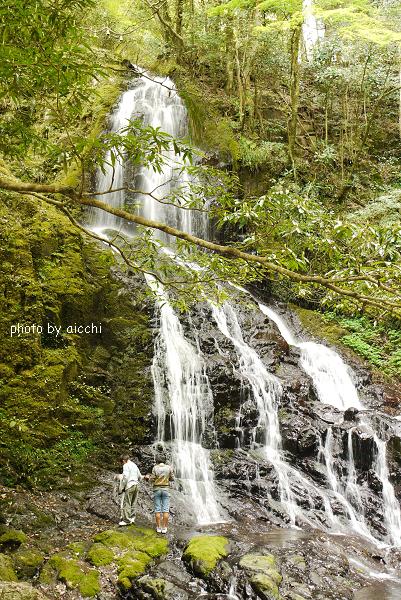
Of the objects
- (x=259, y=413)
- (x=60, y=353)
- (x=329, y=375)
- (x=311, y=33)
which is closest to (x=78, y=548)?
(x=60, y=353)

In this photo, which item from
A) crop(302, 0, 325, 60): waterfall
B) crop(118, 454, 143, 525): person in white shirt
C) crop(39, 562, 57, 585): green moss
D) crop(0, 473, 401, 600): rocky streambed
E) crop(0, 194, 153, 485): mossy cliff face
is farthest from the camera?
crop(302, 0, 325, 60): waterfall

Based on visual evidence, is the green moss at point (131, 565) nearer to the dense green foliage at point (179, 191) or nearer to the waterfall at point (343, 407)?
the dense green foliage at point (179, 191)

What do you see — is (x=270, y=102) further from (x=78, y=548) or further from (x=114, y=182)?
(x=78, y=548)

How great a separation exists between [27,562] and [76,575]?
0.61 metres

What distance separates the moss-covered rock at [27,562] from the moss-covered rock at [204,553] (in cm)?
192

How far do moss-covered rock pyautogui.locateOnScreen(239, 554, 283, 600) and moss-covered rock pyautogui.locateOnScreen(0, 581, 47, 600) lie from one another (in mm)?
2720

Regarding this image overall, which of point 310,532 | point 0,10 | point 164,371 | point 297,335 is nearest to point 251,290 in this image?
point 297,335

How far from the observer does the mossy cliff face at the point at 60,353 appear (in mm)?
7703

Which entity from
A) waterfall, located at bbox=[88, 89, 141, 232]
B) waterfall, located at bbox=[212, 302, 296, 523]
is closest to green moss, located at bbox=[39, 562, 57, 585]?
waterfall, located at bbox=[212, 302, 296, 523]

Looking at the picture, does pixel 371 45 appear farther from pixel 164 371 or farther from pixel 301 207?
pixel 301 207

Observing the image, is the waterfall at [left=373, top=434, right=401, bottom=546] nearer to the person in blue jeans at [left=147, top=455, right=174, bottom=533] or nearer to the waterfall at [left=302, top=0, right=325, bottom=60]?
the person in blue jeans at [left=147, top=455, right=174, bottom=533]

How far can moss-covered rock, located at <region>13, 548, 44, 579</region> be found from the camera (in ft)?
17.6

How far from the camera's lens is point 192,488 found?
8.60 meters

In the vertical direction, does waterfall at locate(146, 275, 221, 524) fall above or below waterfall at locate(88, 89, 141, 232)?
below
